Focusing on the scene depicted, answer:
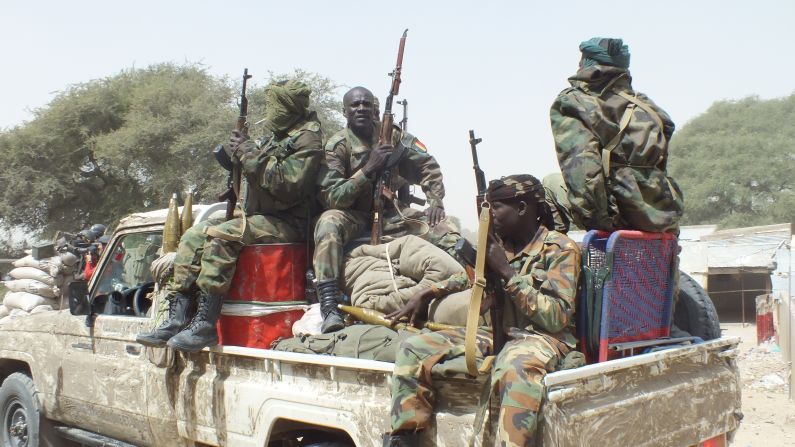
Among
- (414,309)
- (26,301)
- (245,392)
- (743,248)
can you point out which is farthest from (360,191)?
(743,248)

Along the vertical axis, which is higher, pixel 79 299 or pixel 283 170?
pixel 283 170

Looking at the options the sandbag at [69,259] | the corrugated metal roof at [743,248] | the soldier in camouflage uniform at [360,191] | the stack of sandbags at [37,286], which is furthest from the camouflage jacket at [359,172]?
the corrugated metal roof at [743,248]

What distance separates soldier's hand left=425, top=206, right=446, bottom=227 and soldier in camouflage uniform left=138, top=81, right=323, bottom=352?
0.75 metres

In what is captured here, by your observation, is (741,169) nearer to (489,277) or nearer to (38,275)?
(38,275)

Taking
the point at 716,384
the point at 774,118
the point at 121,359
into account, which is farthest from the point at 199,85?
the point at 774,118

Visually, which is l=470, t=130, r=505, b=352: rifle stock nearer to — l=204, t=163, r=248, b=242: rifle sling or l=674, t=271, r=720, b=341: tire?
l=674, t=271, r=720, b=341: tire

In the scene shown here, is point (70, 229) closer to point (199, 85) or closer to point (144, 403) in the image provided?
point (199, 85)

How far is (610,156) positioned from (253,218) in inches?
82.9

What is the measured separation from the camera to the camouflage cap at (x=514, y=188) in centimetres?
336

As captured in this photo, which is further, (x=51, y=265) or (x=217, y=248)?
(x=51, y=265)

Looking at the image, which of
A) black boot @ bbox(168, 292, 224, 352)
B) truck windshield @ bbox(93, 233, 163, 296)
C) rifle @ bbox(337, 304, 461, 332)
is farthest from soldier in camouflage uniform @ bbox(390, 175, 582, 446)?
truck windshield @ bbox(93, 233, 163, 296)

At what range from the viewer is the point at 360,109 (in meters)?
5.01

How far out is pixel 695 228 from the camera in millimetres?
21672

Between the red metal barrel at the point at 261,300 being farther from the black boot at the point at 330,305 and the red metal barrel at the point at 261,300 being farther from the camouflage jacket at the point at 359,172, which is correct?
the camouflage jacket at the point at 359,172
